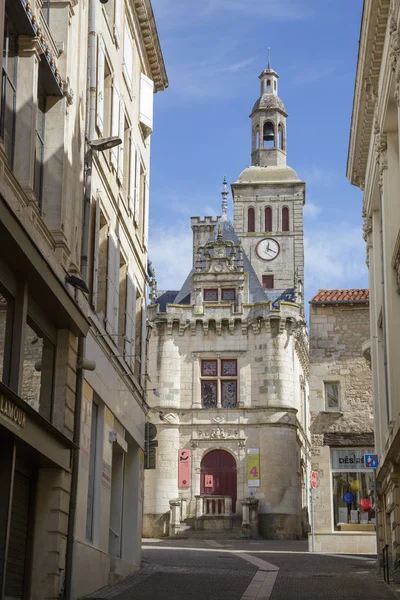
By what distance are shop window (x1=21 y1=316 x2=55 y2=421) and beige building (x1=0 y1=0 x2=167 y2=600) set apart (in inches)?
1.2

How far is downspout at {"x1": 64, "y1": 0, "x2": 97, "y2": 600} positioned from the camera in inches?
609

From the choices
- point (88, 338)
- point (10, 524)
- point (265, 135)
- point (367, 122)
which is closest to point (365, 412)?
point (367, 122)

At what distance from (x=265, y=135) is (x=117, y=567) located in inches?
2364

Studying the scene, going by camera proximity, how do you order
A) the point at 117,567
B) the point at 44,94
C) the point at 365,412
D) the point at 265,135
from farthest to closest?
the point at 265,135 < the point at 365,412 < the point at 117,567 < the point at 44,94

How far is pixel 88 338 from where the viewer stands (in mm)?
17203

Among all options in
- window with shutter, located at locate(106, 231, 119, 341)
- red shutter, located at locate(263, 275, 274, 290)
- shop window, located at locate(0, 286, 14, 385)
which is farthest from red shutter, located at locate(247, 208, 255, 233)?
shop window, located at locate(0, 286, 14, 385)

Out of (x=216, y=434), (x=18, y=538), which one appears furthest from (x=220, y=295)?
(x=18, y=538)

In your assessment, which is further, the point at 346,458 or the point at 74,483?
the point at 346,458

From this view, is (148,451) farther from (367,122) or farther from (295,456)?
(295,456)

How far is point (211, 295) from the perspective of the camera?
181 feet

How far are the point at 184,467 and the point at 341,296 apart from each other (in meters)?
16.8

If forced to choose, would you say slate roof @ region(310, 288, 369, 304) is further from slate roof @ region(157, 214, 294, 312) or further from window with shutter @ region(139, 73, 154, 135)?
slate roof @ region(157, 214, 294, 312)

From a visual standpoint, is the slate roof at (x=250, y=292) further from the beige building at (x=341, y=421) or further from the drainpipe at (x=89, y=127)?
the drainpipe at (x=89, y=127)

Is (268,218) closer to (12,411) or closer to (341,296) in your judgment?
(341,296)
